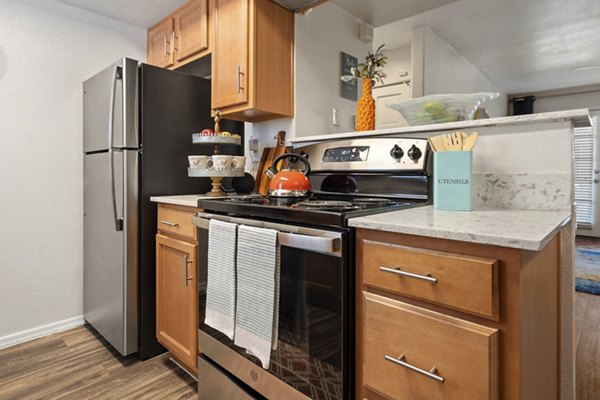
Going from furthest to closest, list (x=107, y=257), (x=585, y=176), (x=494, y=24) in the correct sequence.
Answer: (x=585, y=176), (x=494, y=24), (x=107, y=257)

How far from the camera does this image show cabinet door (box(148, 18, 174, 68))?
94.2 inches

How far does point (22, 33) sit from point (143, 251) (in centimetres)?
163

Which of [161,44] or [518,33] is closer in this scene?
[161,44]

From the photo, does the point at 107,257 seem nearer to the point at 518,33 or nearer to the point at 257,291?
the point at 257,291

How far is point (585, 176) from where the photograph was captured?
18.5 ft

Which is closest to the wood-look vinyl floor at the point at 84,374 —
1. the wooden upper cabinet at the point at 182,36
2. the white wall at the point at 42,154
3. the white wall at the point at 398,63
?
the white wall at the point at 42,154

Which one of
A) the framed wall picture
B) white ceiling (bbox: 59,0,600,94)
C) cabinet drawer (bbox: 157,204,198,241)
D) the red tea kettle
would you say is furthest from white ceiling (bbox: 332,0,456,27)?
cabinet drawer (bbox: 157,204,198,241)

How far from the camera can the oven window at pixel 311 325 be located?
0.98 meters

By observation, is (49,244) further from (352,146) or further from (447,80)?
(447,80)

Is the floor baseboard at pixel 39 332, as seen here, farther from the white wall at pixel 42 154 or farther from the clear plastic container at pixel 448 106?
the clear plastic container at pixel 448 106

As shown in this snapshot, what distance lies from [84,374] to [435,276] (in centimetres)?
193

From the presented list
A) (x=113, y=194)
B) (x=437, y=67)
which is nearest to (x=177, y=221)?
(x=113, y=194)

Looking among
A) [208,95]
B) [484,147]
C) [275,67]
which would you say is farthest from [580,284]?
[208,95]

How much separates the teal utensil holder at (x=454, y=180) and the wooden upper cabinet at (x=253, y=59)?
3.45 feet
